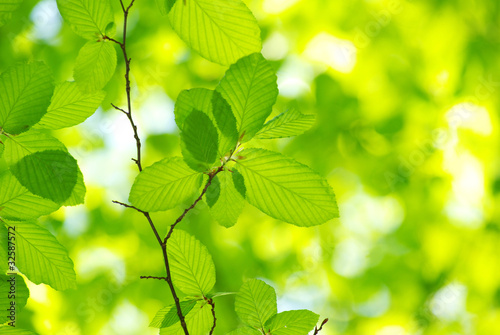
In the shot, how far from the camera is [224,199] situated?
39 centimetres

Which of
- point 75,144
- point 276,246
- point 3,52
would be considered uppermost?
point 3,52

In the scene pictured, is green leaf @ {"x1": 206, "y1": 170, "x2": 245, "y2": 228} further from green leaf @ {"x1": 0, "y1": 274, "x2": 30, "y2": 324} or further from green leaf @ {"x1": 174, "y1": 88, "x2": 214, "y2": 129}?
green leaf @ {"x1": 0, "y1": 274, "x2": 30, "y2": 324}

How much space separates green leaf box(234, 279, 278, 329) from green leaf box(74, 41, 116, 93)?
25 cm

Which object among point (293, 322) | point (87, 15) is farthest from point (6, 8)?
point (293, 322)

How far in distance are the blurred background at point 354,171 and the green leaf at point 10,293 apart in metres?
2.57

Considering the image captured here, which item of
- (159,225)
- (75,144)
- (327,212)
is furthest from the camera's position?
(75,144)

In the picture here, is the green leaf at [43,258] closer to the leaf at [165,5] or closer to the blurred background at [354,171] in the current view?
the leaf at [165,5]

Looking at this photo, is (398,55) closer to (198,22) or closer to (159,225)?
(159,225)

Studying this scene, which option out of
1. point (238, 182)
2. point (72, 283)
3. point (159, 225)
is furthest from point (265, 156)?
point (159, 225)

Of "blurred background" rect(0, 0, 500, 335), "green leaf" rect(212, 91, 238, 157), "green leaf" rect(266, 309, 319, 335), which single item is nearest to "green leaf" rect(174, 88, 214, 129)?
"green leaf" rect(212, 91, 238, 157)

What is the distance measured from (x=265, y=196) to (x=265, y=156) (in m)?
0.03

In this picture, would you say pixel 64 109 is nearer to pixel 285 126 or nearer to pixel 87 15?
pixel 87 15

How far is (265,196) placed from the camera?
1.16 feet

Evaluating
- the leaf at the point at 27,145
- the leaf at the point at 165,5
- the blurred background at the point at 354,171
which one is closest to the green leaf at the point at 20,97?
the leaf at the point at 27,145
